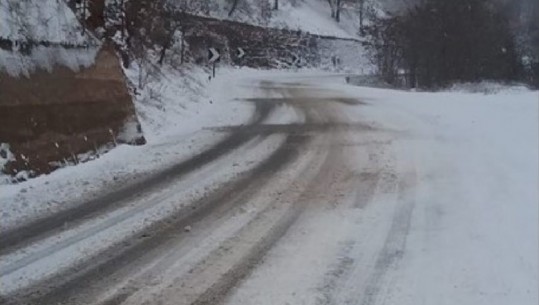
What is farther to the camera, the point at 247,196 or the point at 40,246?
the point at 247,196

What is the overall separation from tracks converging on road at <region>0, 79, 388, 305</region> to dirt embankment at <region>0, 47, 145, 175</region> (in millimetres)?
1407

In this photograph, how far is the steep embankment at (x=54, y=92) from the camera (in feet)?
28.6

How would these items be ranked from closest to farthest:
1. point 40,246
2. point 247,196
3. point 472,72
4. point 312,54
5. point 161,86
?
point 40,246 < point 247,196 < point 161,86 < point 472,72 < point 312,54

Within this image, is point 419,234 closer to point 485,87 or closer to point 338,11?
point 485,87

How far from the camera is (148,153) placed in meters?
10.6

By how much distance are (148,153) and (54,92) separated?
1.67 metres

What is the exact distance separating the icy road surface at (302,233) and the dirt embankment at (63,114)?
1406mm

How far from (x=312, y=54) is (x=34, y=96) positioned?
2075 inches

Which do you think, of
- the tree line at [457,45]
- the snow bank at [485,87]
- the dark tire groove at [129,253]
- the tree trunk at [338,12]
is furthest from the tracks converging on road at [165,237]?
the tree trunk at [338,12]

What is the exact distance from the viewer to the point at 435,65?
33781 mm

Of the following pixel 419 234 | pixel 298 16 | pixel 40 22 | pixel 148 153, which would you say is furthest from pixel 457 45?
pixel 298 16

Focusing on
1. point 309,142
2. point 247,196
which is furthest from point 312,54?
point 247,196

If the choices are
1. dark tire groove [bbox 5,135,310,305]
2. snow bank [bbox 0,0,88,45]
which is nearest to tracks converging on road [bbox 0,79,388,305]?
dark tire groove [bbox 5,135,310,305]

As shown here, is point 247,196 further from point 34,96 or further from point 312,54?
point 312,54
